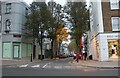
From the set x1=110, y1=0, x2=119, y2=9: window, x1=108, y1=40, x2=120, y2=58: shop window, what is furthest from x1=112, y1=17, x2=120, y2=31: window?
x1=108, y1=40, x2=120, y2=58: shop window

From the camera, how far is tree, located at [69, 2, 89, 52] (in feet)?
174

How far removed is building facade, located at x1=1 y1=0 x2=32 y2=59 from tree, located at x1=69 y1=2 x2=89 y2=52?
9.63m

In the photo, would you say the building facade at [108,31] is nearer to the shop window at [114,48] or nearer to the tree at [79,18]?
the shop window at [114,48]

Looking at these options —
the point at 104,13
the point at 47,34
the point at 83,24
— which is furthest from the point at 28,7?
the point at 104,13

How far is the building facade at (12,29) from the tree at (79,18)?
963 centimetres

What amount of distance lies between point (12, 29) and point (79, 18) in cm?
1238

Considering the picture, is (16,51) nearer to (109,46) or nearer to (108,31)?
(109,46)

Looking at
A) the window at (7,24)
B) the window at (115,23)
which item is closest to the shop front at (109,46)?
the window at (115,23)

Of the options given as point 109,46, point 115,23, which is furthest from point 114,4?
point 109,46

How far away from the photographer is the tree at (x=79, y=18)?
5291 cm

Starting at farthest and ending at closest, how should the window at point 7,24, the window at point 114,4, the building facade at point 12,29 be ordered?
the window at point 7,24
the building facade at point 12,29
the window at point 114,4

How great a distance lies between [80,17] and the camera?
52938 mm

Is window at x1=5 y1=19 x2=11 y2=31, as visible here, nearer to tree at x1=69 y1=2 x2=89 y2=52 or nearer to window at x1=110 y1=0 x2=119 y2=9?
tree at x1=69 y1=2 x2=89 y2=52

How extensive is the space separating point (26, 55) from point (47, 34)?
779 centimetres
